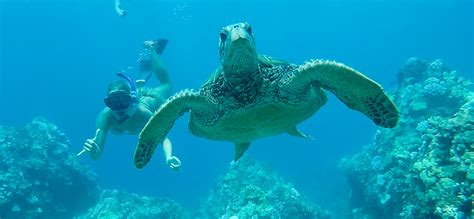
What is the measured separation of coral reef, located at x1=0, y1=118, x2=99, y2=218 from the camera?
40.2 feet

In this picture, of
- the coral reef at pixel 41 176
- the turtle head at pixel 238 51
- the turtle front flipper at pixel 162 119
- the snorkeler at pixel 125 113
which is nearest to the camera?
the turtle head at pixel 238 51

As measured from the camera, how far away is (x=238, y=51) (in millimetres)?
3268

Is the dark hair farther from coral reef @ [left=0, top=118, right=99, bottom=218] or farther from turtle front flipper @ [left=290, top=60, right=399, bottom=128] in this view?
coral reef @ [left=0, top=118, right=99, bottom=218]

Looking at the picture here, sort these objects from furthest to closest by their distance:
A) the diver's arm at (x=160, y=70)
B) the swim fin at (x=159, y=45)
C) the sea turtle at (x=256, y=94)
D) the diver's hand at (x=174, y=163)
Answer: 1. the swim fin at (x=159, y=45)
2. the diver's arm at (x=160, y=70)
3. the diver's hand at (x=174, y=163)
4. the sea turtle at (x=256, y=94)

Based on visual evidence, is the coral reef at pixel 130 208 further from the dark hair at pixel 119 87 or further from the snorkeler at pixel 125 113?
the dark hair at pixel 119 87

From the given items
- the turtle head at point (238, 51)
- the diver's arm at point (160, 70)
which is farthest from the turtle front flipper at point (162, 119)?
the diver's arm at point (160, 70)

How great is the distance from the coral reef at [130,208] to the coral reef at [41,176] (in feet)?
5.60

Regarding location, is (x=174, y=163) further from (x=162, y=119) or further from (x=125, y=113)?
(x=162, y=119)

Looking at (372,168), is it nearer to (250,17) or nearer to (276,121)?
(276,121)

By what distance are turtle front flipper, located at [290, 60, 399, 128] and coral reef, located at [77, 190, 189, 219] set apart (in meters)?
10.3

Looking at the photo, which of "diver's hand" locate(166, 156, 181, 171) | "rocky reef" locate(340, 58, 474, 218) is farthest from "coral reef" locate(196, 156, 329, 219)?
"diver's hand" locate(166, 156, 181, 171)

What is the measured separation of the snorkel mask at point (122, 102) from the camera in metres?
6.35

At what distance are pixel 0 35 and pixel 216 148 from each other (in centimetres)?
5990

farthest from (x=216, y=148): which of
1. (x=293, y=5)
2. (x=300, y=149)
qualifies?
(x=293, y=5)
